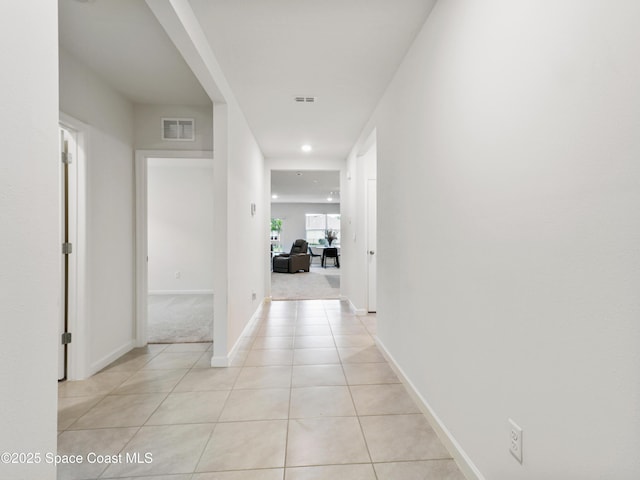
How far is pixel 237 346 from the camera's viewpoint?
3098 millimetres

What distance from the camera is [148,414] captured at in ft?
6.51

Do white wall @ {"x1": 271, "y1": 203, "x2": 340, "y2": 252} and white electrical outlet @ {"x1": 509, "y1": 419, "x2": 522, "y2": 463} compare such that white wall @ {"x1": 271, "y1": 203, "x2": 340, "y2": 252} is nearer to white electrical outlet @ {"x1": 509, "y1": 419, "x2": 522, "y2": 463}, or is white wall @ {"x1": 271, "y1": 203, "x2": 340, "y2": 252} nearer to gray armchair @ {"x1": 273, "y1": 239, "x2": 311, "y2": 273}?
gray armchair @ {"x1": 273, "y1": 239, "x2": 311, "y2": 273}

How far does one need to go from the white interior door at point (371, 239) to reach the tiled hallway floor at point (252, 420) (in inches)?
56.4

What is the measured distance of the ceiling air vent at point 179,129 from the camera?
326cm

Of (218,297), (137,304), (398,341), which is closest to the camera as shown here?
(398,341)

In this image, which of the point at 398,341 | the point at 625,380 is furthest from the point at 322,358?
the point at 625,380

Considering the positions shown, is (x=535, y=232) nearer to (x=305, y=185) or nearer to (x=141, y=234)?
(x=141, y=234)

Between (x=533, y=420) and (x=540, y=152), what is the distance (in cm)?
90

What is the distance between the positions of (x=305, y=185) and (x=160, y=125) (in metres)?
5.70

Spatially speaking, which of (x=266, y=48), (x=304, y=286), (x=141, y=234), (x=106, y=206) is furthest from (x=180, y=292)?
(x=266, y=48)

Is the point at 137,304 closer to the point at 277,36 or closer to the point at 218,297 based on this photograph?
the point at 218,297

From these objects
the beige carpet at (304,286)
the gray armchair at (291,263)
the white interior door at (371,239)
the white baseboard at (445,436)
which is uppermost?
the white interior door at (371,239)

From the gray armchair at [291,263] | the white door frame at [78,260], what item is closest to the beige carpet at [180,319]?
the white door frame at [78,260]

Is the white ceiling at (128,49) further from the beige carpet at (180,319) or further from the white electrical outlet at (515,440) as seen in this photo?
the white electrical outlet at (515,440)
